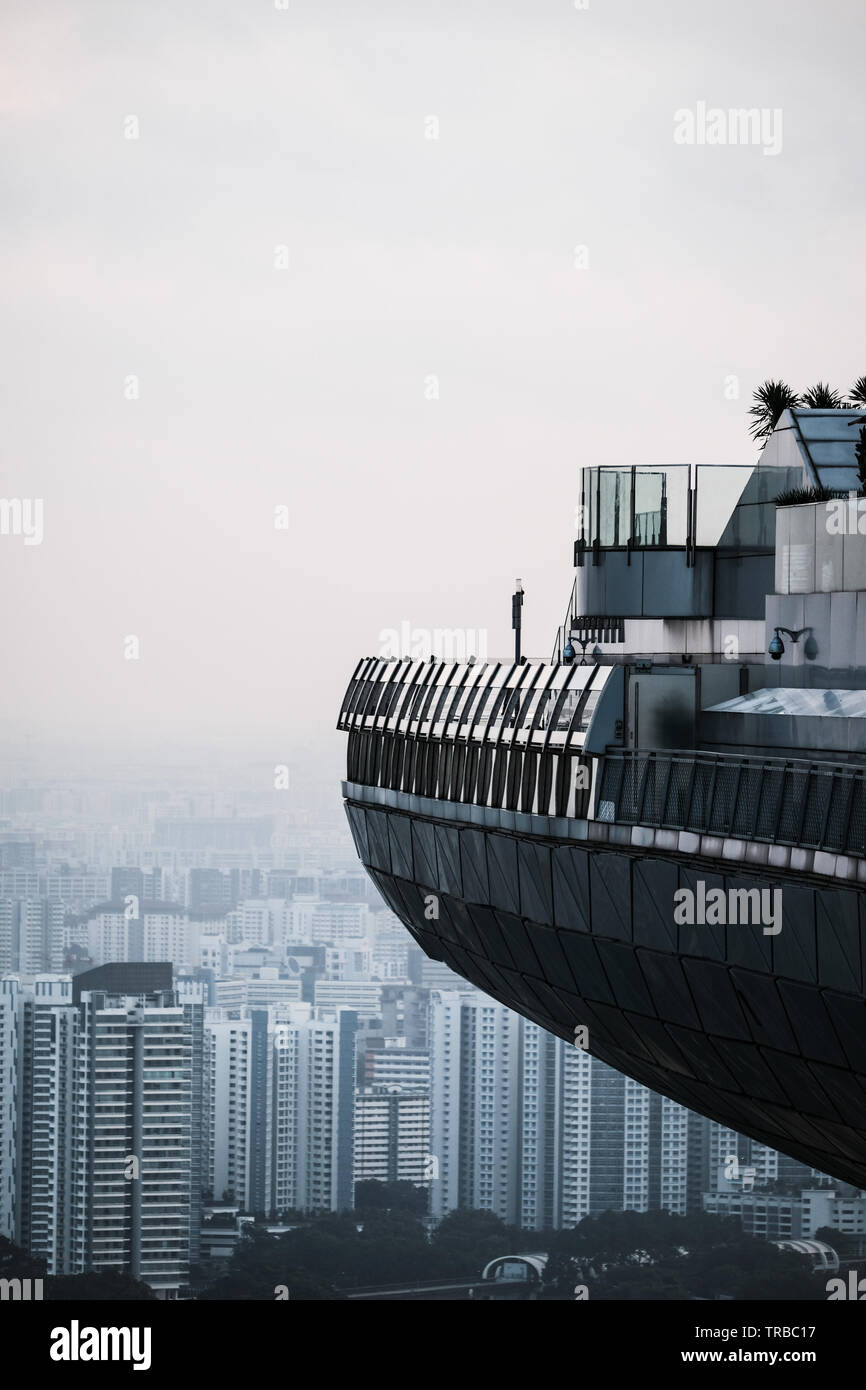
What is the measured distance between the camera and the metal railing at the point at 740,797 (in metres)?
18.4

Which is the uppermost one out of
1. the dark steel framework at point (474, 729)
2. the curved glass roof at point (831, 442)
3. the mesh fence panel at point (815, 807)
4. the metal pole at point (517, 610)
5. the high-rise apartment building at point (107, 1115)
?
the curved glass roof at point (831, 442)

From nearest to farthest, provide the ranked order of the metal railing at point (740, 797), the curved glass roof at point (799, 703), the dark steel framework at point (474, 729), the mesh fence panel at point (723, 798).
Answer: the metal railing at point (740, 797) → the mesh fence panel at point (723, 798) → the curved glass roof at point (799, 703) → the dark steel framework at point (474, 729)

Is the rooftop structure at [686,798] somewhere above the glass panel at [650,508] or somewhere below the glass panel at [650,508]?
below

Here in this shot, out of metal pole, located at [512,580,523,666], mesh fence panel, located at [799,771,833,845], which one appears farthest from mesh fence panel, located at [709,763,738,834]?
A: metal pole, located at [512,580,523,666]

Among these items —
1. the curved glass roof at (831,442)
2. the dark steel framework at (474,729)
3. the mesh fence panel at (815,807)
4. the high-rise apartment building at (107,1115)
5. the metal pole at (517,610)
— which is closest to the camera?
the mesh fence panel at (815,807)

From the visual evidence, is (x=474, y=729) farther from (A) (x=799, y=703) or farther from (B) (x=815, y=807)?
(B) (x=815, y=807)

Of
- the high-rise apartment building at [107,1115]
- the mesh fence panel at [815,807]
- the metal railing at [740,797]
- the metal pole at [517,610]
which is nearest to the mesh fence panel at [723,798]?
the metal railing at [740,797]

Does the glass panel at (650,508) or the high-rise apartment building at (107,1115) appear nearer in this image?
the glass panel at (650,508)

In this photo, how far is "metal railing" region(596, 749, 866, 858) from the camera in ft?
60.3

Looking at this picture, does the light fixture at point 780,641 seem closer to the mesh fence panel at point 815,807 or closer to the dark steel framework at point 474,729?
the dark steel framework at point 474,729

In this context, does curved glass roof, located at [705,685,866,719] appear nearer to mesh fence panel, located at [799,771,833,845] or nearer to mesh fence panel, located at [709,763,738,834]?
mesh fence panel, located at [709,763,738,834]

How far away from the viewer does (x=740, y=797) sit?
67.2 feet
